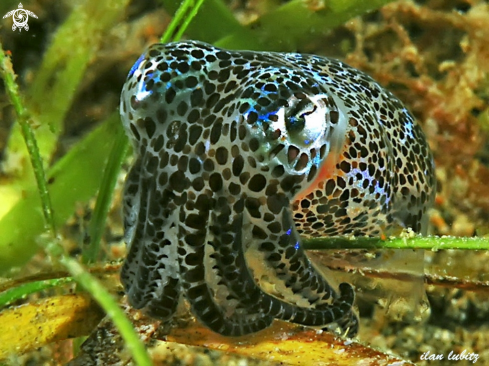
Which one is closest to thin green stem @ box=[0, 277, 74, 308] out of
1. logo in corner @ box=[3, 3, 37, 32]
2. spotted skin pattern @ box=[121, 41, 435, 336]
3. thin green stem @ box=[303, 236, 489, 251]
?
spotted skin pattern @ box=[121, 41, 435, 336]

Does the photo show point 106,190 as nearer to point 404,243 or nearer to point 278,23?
point 404,243

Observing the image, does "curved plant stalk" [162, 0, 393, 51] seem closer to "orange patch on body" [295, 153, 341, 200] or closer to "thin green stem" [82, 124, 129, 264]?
"thin green stem" [82, 124, 129, 264]

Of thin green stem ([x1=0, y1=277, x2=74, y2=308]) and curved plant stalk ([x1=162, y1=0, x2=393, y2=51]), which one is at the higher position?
curved plant stalk ([x1=162, y1=0, x2=393, y2=51])

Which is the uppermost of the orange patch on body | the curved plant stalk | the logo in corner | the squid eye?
the logo in corner

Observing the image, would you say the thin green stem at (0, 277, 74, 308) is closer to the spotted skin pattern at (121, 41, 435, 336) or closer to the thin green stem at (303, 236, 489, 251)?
the spotted skin pattern at (121, 41, 435, 336)

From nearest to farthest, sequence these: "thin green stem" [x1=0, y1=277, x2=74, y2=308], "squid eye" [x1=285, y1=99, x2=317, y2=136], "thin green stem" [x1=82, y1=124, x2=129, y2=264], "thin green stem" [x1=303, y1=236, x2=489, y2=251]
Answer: "squid eye" [x1=285, y1=99, x2=317, y2=136] → "thin green stem" [x1=303, y1=236, x2=489, y2=251] → "thin green stem" [x1=0, y1=277, x2=74, y2=308] → "thin green stem" [x1=82, y1=124, x2=129, y2=264]

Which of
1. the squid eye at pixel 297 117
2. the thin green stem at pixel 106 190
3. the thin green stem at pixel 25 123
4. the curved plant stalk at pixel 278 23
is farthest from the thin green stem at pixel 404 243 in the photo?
the curved plant stalk at pixel 278 23

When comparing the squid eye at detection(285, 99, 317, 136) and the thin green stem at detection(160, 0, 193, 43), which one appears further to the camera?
the thin green stem at detection(160, 0, 193, 43)

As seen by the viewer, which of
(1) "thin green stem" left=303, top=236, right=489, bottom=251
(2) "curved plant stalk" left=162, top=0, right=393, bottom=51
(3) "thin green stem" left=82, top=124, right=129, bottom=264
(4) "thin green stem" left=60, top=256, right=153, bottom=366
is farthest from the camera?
(2) "curved plant stalk" left=162, top=0, right=393, bottom=51

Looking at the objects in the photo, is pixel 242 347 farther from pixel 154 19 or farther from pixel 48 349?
pixel 154 19

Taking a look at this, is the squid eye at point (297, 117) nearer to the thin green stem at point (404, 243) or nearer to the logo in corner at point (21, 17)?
the thin green stem at point (404, 243)
